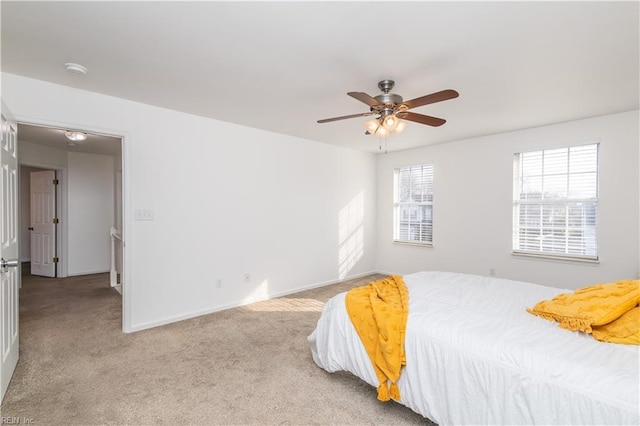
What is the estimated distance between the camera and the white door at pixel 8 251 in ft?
6.63

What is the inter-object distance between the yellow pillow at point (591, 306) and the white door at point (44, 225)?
7412 mm

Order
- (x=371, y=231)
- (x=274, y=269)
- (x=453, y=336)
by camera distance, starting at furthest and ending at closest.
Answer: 1. (x=371, y=231)
2. (x=274, y=269)
3. (x=453, y=336)

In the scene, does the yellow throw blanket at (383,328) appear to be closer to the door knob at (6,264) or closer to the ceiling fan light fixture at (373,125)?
the ceiling fan light fixture at (373,125)

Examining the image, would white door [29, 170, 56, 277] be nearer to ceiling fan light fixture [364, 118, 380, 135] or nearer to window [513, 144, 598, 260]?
ceiling fan light fixture [364, 118, 380, 135]

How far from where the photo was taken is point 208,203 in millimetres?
3838

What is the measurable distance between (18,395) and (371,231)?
501 centimetres

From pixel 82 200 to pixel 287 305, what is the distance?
16.0 ft

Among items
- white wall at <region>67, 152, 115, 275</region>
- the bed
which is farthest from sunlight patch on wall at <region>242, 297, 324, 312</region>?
white wall at <region>67, 152, 115, 275</region>

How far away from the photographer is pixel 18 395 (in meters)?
2.11

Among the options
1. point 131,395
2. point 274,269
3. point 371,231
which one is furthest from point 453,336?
point 371,231

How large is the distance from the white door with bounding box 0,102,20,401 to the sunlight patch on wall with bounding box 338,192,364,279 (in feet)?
13.3

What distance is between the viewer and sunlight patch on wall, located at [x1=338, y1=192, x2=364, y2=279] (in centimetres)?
543

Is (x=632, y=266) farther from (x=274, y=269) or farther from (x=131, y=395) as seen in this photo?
(x=131, y=395)

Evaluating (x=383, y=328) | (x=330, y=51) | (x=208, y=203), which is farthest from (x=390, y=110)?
(x=208, y=203)
